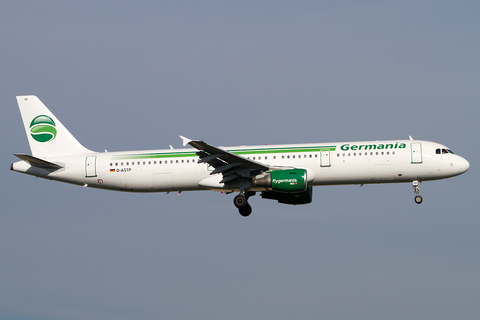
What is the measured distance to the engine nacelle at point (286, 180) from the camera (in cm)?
3856

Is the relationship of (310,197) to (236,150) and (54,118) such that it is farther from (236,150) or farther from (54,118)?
(54,118)

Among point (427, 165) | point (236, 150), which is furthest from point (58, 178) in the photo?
point (427, 165)

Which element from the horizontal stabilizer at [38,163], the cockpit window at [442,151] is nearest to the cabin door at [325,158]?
the cockpit window at [442,151]

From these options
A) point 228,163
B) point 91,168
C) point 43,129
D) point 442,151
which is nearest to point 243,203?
point 228,163

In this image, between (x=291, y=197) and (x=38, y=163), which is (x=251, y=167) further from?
(x=38, y=163)

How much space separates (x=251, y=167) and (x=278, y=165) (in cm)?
188

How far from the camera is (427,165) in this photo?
39.6 meters

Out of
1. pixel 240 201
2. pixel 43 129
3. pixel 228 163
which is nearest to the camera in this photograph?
pixel 228 163

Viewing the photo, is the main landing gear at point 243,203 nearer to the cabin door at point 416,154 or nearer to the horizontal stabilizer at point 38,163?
the cabin door at point 416,154

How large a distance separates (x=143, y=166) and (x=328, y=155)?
12165 millimetres

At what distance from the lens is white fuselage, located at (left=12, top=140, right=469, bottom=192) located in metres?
39.6

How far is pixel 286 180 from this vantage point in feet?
127

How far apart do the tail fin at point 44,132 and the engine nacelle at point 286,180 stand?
536 inches

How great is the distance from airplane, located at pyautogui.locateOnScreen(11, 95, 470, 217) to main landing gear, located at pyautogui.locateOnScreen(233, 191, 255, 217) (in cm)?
5
